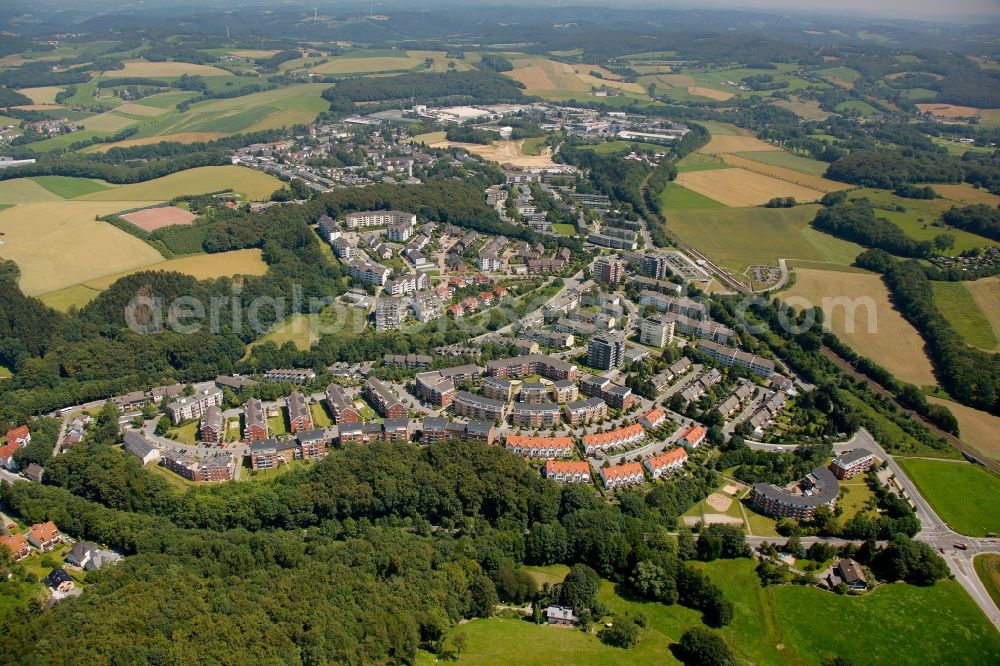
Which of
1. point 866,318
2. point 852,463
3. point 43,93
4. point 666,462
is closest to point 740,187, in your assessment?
point 866,318

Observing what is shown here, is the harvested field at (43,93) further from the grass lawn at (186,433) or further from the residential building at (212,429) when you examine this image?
the residential building at (212,429)

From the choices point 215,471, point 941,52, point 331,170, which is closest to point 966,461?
point 215,471

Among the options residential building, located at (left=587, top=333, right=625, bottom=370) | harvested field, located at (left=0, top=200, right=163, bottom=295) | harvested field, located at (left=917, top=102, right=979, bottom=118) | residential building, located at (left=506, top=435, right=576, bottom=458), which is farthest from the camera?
harvested field, located at (left=917, top=102, right=979, bottom=118)

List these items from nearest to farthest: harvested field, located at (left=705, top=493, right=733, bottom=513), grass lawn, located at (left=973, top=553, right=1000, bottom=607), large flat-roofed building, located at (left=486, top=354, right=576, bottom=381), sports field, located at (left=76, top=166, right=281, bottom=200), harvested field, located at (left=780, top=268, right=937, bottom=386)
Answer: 1. grass lawn, located at (left=973, top=553, right=1000, bottom=607)
2. harvested field, located at (left=705, top=493, right=733, bottom=513)
3. large flat-roofed building, located at (left=486, top=354, right=576, bottom=381)
4. harvested field, located at (left=780, top=268, right=937, bottom=386)
5. sports field, located at (left=76, top=166, right=281, bottom=200)

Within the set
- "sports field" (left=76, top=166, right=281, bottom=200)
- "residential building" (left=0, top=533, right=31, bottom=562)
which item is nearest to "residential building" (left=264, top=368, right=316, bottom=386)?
"residential building" (left=0, top=533, right=31, bottom=562)

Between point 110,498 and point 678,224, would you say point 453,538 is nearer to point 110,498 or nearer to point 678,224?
point 110,498

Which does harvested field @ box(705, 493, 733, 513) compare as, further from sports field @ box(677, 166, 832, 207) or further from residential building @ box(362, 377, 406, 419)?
sports field @ box(677, 166, 832, 207)

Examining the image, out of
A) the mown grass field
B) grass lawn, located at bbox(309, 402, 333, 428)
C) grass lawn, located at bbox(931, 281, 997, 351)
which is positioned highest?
grass lawn, located at bbox(931, 281, 997, 351)

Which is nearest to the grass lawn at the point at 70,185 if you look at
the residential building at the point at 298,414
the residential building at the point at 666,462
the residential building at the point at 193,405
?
the residential building at the point at 193,405
